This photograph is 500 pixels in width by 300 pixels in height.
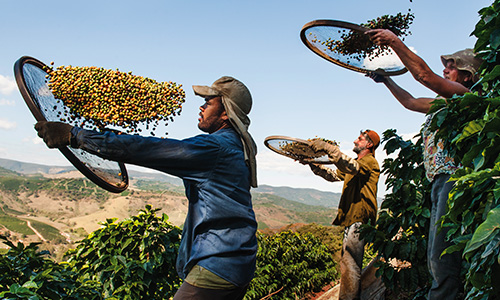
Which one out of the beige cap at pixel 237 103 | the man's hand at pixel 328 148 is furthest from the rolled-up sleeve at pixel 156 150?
the man's hand at pixel 328 148

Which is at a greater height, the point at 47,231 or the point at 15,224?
the point at 15,224

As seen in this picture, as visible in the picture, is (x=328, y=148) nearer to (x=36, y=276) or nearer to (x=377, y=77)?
(x=377, y=77)

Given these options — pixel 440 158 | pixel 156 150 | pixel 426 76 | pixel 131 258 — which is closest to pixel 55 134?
pixel 156 150

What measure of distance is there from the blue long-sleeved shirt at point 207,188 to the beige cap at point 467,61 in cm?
209

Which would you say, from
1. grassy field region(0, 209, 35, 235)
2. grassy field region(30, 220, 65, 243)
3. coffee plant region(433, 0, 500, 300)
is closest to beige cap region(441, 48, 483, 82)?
coffee plant region(433, 0, 500, 300)

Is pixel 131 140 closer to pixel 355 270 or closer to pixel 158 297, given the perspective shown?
pixel 158 297

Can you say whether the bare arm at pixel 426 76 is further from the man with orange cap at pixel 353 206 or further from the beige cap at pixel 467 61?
the man with orange cap at pixel 353 206

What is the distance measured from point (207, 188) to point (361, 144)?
3.50 meters

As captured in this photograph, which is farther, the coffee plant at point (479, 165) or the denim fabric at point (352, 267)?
the denim fabric at point (352, 267)

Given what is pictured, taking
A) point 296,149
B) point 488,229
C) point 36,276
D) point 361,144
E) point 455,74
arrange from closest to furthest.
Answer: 1. point 488,229
2. point 36,276
3. point 455,74
4. point 361,144
5. point 296,149

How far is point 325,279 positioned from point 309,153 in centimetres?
286

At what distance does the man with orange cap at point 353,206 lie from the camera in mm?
4453

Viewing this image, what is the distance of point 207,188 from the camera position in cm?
205

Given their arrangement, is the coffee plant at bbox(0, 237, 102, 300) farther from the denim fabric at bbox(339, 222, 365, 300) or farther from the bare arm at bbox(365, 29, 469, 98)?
the bare arm at bbox(365, 29, 469, 98)
